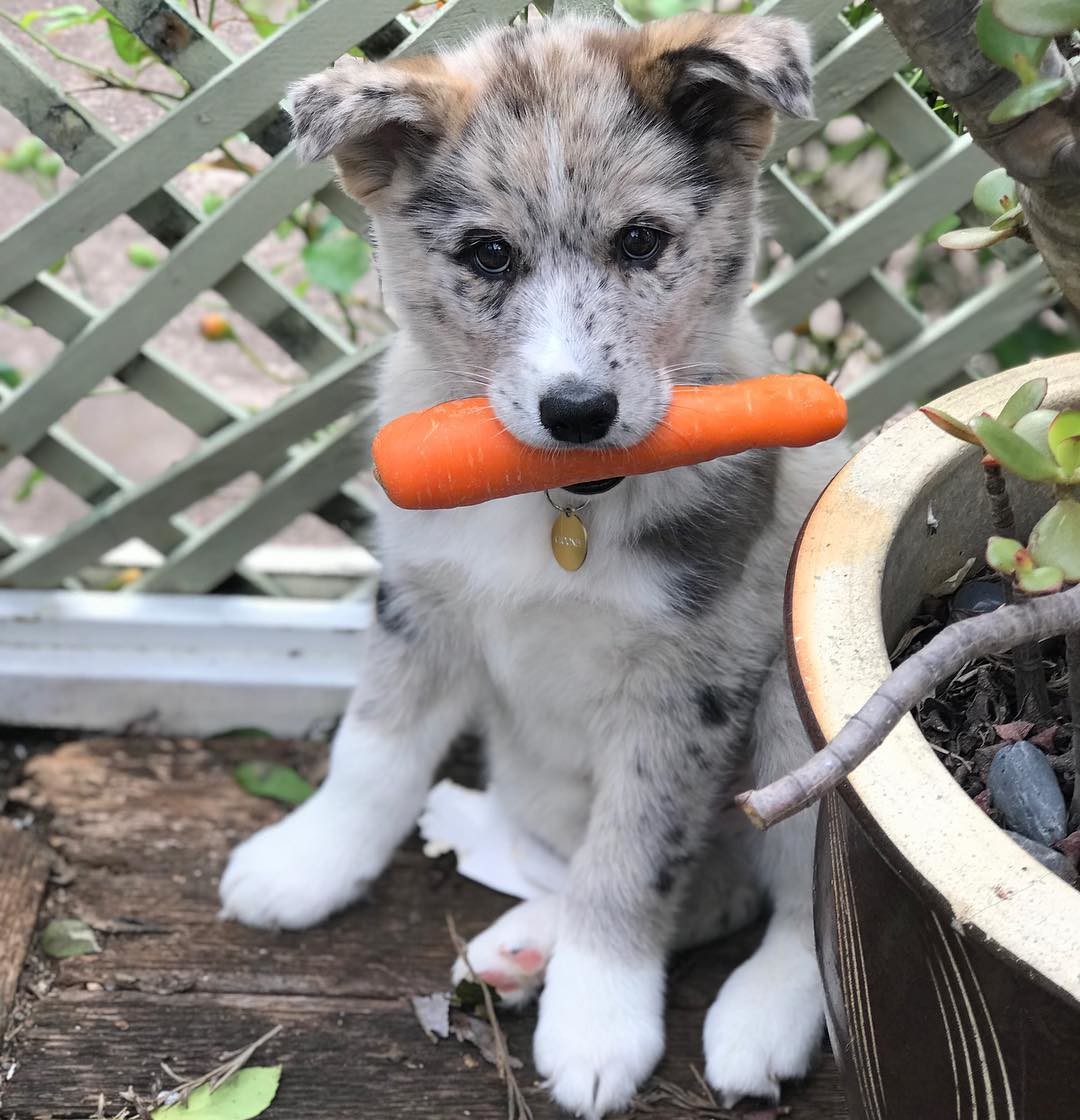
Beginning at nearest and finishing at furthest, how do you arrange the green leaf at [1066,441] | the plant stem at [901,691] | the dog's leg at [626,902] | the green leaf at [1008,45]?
1. the plant stem at [901,691]
2. the green leaf at [1008,45]
3. the green leaf at [1066,441]
4. the dog's leg at [626,902]

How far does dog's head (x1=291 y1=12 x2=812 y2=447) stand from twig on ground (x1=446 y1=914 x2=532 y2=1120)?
992mm

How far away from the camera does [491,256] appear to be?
174 cm

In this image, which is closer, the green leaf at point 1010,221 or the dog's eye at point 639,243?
the green leaf at point 1010,221

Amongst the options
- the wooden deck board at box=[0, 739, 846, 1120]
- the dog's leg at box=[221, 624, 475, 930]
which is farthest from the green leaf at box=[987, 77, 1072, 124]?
the wooden deck board at box=[0, 739, 846, 1120]

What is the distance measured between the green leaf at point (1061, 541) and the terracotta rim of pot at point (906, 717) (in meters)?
0.21

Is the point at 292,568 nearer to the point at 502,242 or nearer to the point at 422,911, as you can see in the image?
the point at 422,911

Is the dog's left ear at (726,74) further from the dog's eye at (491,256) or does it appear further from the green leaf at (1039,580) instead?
the green leaf at (1039,580)

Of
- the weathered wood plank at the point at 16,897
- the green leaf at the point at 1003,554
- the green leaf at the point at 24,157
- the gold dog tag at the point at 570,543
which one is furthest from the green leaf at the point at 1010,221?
the green leaf at the point at 24,157

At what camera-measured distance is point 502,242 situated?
5.64 feet

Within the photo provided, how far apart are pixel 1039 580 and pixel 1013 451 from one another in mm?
130

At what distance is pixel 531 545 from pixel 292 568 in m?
1.25

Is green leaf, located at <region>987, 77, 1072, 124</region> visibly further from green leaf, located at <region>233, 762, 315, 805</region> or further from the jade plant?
green leaf, located at <region>233, 762, 315, 805</region>

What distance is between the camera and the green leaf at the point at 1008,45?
3.74 ft

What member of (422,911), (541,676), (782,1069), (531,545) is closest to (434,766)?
(422,911)
